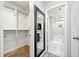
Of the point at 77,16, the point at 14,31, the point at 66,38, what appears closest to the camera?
the point at 77,16

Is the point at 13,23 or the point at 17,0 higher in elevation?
the point at 17,0

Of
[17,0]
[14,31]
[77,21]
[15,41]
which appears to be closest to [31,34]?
[17,0]

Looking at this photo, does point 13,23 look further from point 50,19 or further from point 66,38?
point 66,38

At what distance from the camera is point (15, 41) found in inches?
60.2

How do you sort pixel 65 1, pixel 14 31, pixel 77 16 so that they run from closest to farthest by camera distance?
pixel 77 16
pixel 65 1
pixel 14 31

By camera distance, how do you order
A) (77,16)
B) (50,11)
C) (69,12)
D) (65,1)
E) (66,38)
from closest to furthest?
(77,16), (65,1), (69,12), (66,38), (50,11)

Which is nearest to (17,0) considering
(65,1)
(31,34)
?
(31,34)

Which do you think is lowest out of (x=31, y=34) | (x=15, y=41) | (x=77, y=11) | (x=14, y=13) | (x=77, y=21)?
(x=15, y=41)

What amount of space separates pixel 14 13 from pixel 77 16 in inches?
46.7

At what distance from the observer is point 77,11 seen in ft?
2.87

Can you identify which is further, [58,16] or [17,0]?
[58,16]

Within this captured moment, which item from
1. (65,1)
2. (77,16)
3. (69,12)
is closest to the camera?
(77,16)

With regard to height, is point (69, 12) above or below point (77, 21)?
above

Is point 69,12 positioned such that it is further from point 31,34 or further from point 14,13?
point 14,13
